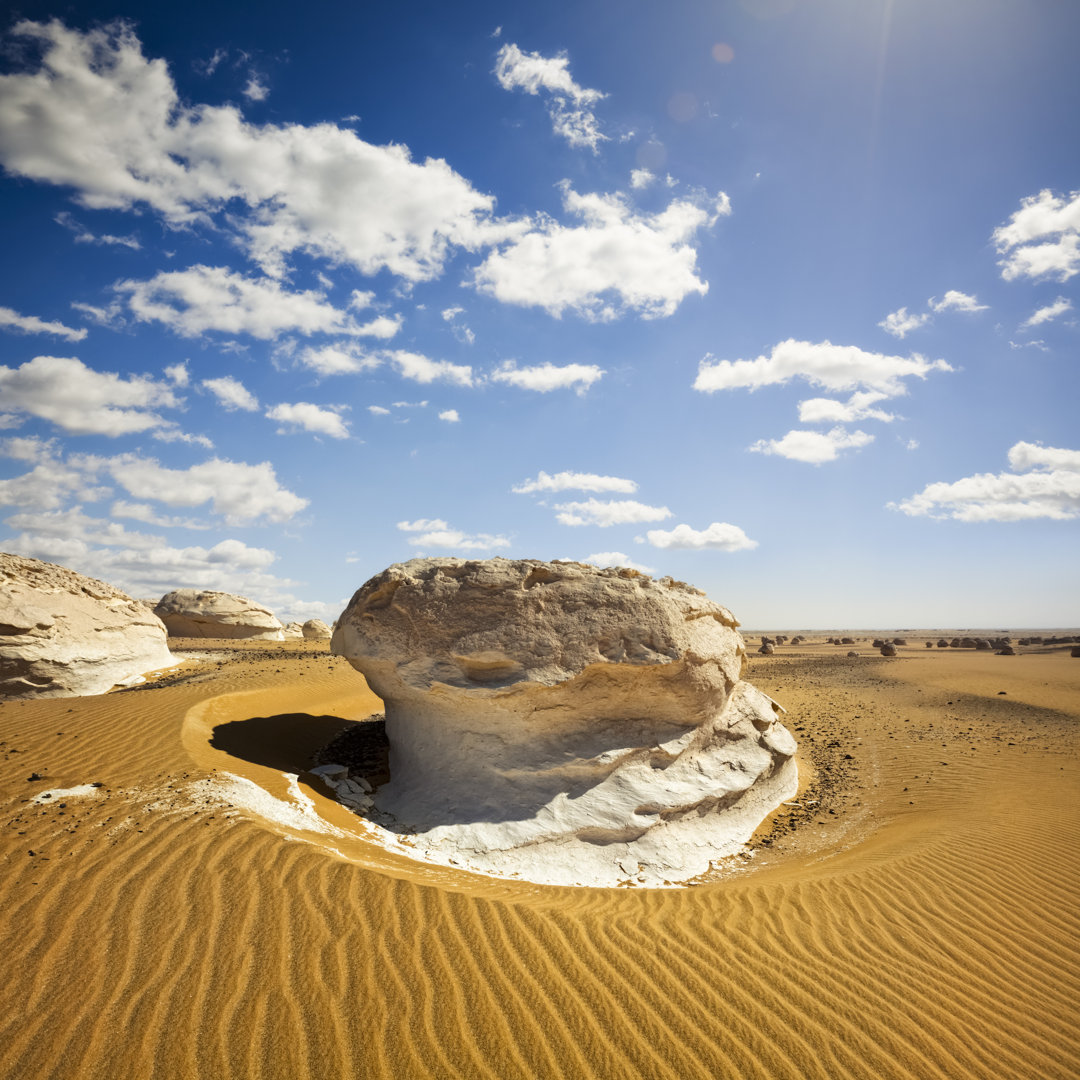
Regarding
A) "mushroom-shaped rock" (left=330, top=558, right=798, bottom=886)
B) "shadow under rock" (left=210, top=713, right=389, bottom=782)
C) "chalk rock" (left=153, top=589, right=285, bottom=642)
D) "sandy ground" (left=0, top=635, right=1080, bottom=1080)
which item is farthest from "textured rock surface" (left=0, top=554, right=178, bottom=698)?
"chalk rock" (left=153, top=589, right=285, bottom=642)

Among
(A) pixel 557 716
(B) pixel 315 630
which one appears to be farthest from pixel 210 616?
(A) pixel 557 716

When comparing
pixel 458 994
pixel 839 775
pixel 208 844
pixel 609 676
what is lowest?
pixel 839 775

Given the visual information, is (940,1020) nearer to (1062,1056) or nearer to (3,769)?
(1062,1056)

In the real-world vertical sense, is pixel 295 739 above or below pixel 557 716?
below

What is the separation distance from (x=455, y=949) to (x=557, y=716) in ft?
14.3

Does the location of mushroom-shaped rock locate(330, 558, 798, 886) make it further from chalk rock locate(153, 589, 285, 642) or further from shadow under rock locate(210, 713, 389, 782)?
chalk rock locate(153, 589, 285, 642)

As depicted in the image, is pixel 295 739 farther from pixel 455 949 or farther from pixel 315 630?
pixel 315 630

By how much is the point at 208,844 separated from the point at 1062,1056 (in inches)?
280

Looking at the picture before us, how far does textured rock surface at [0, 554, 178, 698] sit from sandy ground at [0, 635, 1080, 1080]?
6.79m

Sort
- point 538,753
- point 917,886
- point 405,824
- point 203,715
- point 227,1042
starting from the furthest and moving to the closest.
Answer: point 203,715, point 538,753, point 405,824, point 917,886, point 227,1042

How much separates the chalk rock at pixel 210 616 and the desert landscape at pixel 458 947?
23.1 meters

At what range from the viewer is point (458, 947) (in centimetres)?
451

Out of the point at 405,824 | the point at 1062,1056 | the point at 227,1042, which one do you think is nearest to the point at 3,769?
the point at 405,824

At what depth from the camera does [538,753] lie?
8.58m
